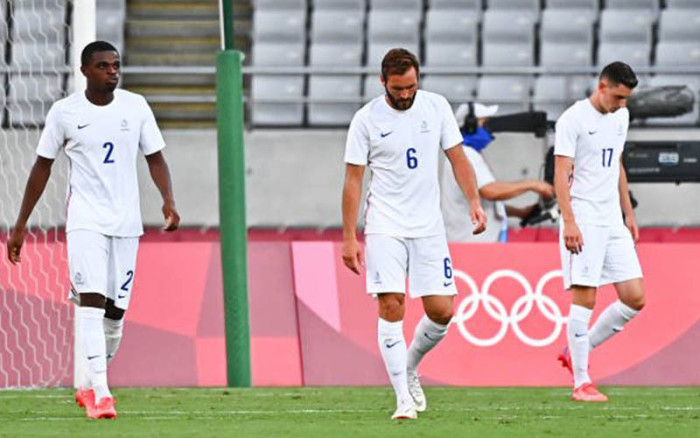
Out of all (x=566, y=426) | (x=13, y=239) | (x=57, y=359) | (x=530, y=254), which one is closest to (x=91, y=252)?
(x=13, y=239)

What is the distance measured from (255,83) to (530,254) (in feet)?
23.8

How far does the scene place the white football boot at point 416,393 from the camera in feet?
34.3

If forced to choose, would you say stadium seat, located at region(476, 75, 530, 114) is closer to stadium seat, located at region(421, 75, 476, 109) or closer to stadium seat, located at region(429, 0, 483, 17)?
stadium seat, located at region(421, 75, 476, 109)

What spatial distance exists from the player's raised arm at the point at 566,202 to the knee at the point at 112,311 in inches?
107

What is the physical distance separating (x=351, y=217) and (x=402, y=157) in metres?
0.44

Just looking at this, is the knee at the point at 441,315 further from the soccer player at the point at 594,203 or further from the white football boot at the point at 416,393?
the soccer player at the point at 594,203

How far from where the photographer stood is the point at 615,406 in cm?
1091

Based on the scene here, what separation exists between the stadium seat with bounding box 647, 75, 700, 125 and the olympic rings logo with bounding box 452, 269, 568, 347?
18.7 feet

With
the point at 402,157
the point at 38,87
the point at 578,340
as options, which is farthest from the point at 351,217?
the point at 38,87

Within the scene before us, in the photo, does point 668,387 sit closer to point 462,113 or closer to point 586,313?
point 586,313

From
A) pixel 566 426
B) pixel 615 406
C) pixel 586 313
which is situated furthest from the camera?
pixel 586 313

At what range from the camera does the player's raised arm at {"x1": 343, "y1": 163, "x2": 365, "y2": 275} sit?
963 cm

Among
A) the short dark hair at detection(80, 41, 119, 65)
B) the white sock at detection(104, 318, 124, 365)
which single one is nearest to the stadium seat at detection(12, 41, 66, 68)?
the white sock at detection(104, 318, 124, 365)

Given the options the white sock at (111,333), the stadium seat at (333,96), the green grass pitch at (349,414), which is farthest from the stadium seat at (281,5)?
the white sock at (111,333)
